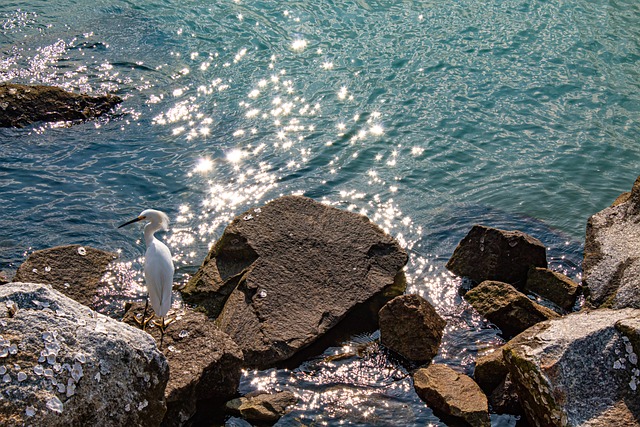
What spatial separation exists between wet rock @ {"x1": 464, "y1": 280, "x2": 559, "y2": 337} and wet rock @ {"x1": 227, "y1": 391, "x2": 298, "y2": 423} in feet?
8.66

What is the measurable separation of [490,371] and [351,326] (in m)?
1.76

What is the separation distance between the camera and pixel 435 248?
381 inches

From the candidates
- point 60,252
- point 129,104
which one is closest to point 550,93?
point 129,104

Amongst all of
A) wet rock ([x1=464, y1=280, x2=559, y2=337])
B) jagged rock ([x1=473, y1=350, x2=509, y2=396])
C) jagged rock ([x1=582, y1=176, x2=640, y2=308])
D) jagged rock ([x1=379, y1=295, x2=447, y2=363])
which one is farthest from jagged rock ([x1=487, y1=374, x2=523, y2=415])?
jagged rock ([x1=582, y1=176, x2=640, y2=308])

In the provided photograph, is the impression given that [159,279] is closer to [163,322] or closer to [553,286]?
[163,322]

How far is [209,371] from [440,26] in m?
12.3

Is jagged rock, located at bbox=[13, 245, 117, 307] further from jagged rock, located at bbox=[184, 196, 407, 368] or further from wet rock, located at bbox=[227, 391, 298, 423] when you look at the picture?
wet rock, located at bbox=[227, 391, 298, 423]

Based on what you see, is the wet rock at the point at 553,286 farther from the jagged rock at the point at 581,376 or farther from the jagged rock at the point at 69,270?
the jagged rock at the point at 69,270

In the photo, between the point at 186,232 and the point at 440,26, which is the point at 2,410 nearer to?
the point at 186,232

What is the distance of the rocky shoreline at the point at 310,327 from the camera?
5141 millimetres

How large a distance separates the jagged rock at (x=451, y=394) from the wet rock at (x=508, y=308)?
1186 millimetres

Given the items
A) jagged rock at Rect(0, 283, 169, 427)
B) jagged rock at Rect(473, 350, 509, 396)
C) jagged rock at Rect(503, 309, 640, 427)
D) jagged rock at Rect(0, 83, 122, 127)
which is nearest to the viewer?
jagged rock at Rect(0, 283, 169, 427)

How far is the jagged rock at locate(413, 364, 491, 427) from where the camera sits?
20.8 ft

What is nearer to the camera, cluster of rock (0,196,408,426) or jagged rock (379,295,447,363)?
cluster of rock (0,196,408,426)
